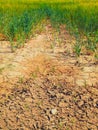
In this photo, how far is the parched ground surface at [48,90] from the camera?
2.49 metres

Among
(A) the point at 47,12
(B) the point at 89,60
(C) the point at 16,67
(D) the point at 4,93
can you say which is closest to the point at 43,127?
(D) the point at 4,93

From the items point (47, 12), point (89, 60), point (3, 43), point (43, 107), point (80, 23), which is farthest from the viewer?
point (47, 12)

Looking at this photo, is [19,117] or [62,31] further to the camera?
[62,31]

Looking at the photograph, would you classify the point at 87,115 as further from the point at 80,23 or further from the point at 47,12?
the point at 47,12

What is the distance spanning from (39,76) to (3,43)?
1567mm

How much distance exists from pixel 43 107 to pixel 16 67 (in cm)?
97

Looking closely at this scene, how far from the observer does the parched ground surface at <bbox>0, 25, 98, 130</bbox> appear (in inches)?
98.2

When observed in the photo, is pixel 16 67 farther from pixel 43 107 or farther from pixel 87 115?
pixel 87 115

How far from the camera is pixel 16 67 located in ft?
11.6

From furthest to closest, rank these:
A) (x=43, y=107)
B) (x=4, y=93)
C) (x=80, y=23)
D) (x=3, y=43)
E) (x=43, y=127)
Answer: (x=80, y=23) < (x=3, y=43) < (x=4, y=93) < (x=43, y=107) < (x=43, y=127)

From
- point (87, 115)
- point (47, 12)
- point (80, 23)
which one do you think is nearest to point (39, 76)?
point (87, 115)

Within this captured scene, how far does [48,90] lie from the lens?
2947 millimetres

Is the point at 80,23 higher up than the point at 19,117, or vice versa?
the point at 80,23

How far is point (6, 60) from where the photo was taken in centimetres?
380
